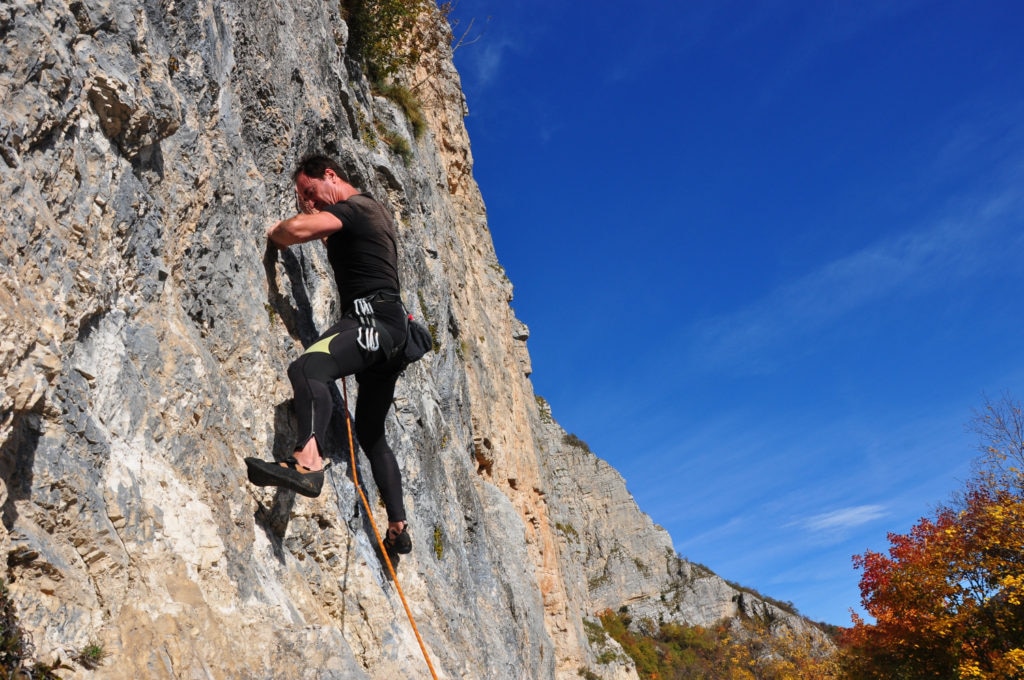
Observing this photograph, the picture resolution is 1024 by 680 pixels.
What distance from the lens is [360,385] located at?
5.24 metres

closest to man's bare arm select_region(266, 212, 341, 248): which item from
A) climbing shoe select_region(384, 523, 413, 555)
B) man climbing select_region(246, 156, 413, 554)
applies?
man climbing select_region(246, 156, 413, 554)

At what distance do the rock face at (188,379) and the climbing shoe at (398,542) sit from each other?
0.76 feet

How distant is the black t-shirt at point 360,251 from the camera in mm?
4945

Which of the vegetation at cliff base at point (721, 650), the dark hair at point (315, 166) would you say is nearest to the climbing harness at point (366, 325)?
A: the dark hair at point (315, 166)

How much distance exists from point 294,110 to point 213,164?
63.1 inches

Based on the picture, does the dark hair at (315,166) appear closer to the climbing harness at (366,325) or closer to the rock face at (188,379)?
the rock face at (188,379)

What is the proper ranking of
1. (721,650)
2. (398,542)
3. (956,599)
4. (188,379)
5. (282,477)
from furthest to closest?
(721,650)
(956,599)
(398,542)
(282,477)
(188,379)

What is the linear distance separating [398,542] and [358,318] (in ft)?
5.35

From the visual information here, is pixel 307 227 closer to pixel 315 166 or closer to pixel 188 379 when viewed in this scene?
pixel 315 166

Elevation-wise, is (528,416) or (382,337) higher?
(528,416)

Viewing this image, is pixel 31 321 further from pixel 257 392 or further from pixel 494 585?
pixel 494 585

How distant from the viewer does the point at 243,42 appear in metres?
5.04

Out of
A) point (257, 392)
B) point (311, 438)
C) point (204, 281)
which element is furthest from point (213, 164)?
point (311, 438)

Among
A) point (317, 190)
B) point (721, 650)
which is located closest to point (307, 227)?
point (317, 190)
